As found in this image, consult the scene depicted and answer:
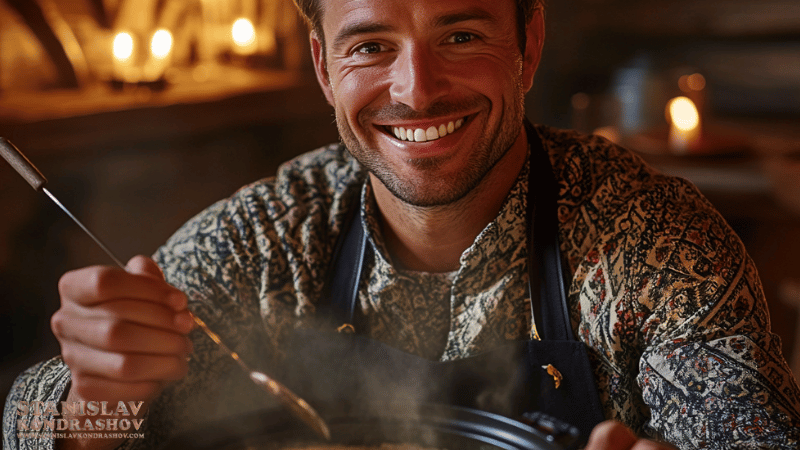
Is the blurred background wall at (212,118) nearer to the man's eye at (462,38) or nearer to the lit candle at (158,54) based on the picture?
the lit candle at (158,54)

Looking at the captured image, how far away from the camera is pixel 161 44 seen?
10.8 feet

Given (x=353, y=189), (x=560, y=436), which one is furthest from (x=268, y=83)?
(x=560, y=436)

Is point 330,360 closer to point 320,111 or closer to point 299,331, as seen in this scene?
point 299,331

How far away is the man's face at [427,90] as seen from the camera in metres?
1.27

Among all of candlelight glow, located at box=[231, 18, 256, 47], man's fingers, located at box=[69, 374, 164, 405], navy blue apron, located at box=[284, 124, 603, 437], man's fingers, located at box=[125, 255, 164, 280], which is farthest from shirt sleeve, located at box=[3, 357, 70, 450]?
candlelight glow, located at box=[231, 18, 256, 47]

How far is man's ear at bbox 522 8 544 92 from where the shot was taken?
1473 millimetres

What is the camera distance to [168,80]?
135 inches

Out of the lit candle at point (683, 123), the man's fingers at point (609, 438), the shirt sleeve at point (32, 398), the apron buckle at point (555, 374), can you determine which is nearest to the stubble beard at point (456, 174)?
the apron buckle at point (555, 374)

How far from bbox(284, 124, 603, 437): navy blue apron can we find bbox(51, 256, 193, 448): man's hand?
315mm

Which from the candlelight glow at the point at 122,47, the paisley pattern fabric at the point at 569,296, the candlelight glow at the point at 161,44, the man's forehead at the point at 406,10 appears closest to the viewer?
the paisley pattern fabric at the point at 569,296

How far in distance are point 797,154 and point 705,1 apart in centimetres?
223

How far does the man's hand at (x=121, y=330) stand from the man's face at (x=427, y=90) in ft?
1.75

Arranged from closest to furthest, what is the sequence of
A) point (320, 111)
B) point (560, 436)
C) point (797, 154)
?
point (560, 436) → point (797, 154) → point (320, 111)

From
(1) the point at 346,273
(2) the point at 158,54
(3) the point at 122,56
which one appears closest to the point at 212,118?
(2) the point at 158,54
